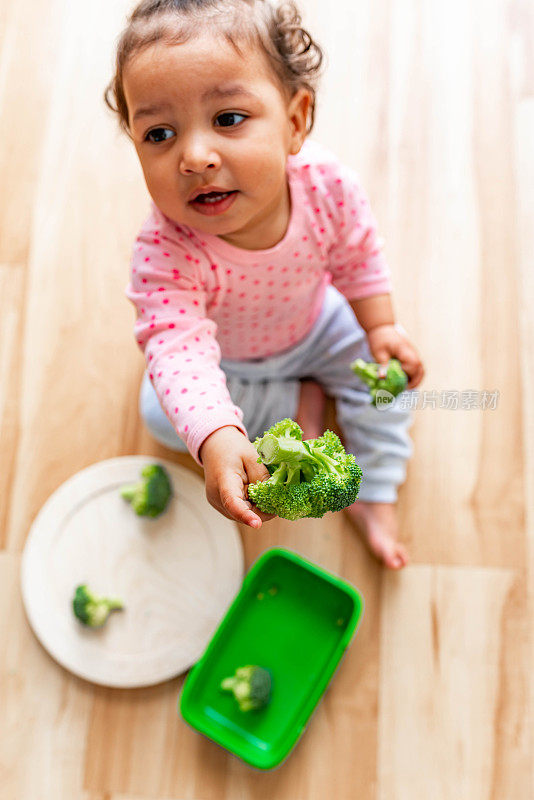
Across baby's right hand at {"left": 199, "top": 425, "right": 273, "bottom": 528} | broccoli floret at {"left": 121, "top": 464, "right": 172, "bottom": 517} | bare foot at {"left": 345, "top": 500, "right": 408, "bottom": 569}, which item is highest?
baby's right hand at {"left": 199, "top": 425, "right": 273, "bottom": 528}

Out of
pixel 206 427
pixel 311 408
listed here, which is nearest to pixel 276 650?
pixel 311 408

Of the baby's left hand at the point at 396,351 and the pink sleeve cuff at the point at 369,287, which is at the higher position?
the pink sleeve cuff at the point at 369,287

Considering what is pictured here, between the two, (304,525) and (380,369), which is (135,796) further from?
(380,369)

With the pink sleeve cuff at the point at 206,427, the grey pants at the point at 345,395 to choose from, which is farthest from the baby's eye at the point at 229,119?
the grey pants at the point at 345,395

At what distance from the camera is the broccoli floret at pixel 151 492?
103 centimetres

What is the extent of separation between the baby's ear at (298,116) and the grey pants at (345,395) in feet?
0.98

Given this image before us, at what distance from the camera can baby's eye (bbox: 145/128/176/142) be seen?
2.24 feet

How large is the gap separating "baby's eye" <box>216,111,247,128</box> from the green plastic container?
1.83 ft

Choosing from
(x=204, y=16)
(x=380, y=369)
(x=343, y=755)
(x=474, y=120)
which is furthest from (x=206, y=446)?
→ (x=474, y=120)

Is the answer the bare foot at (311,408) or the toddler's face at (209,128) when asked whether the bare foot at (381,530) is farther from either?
the toddler's face at (209,128)

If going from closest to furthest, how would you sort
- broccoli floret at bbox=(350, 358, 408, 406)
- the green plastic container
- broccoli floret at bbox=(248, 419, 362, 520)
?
broccoli floret at bbox=(248, 419, 362, 520)
broccoli floret at bbox=(350, 358, 408, 406)
the green plastic container

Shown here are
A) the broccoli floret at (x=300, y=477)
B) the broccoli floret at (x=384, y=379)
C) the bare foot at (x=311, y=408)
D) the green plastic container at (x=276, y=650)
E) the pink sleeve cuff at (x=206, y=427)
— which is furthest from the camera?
the bare foot at (x=311, y=408)
